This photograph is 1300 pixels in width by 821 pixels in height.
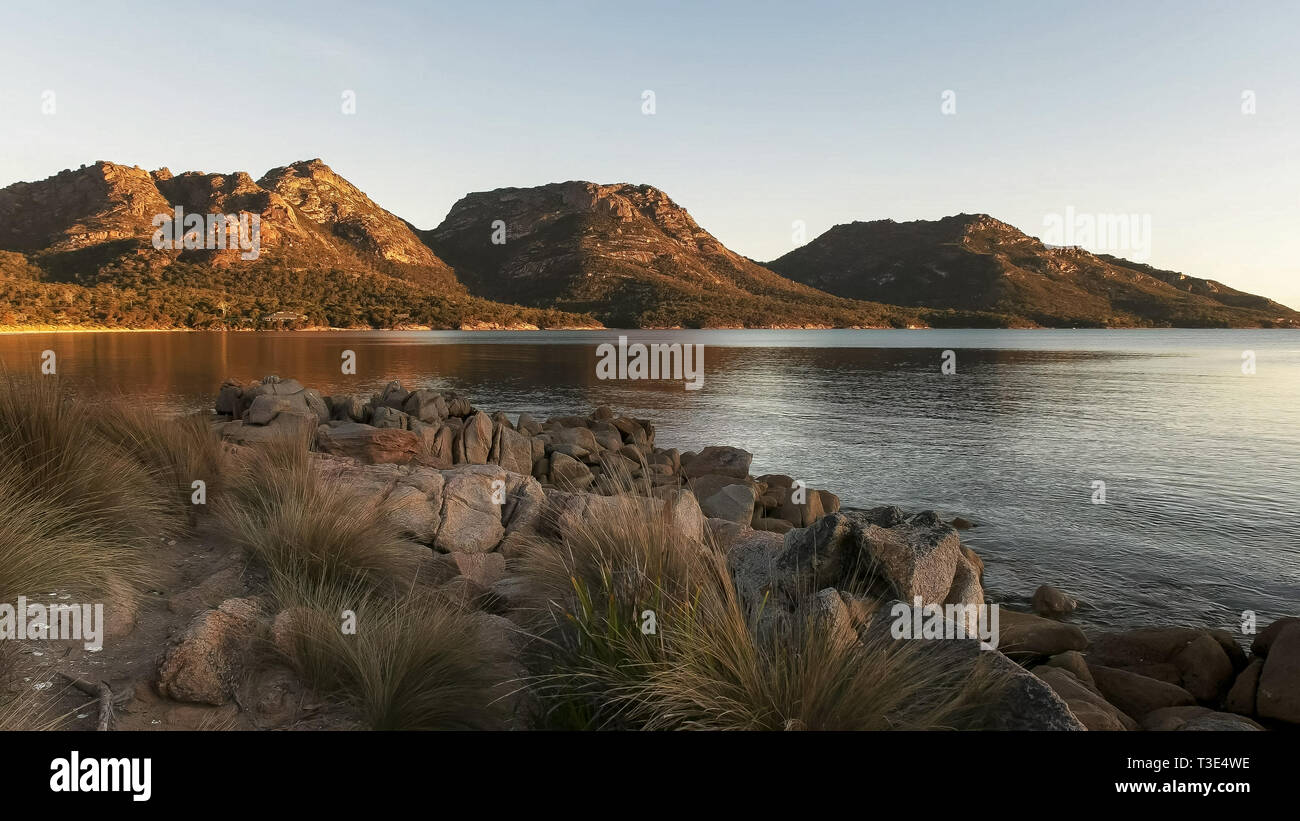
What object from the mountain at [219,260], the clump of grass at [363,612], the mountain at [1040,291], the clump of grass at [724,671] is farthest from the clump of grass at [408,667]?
the mountain at [1040,291]

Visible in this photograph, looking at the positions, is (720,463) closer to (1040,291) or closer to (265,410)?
(265,410)

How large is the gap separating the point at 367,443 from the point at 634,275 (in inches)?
5628

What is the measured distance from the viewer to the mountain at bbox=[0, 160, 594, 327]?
10031 cm

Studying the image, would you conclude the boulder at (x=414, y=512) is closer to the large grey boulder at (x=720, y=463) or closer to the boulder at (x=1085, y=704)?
the boulder at (x=1085, y=704)

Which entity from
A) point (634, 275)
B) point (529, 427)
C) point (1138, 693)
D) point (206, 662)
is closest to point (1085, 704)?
point (1138, 693)

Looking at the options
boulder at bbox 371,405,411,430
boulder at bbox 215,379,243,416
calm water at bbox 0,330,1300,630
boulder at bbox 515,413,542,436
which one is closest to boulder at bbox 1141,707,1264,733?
calm water at bbox 0,330,1300,630

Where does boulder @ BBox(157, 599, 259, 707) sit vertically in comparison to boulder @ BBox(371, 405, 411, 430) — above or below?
below

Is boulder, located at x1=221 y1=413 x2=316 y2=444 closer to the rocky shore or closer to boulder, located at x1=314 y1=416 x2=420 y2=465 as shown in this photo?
the rocky shore

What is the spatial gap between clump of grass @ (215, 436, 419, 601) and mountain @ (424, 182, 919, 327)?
134299 millimetres

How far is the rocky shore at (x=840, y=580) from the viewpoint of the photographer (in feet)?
14.2

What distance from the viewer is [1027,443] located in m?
23.3

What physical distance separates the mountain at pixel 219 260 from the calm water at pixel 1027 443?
5453 cm
